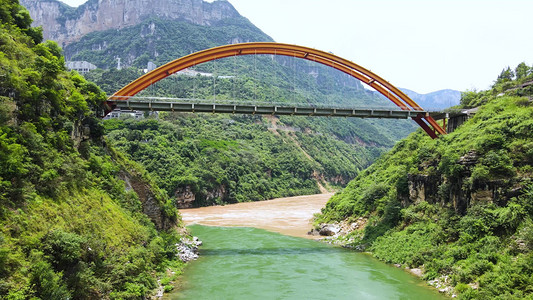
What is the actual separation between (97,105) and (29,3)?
557ft

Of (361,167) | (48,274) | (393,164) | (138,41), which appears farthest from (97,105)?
(138,41)

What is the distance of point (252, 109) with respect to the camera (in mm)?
25516

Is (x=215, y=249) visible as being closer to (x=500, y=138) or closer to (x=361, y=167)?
(x=500, y=138)

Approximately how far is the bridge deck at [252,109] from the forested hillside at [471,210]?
3.87 m

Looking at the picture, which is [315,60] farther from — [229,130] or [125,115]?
[229,130]

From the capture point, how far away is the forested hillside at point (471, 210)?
1432 cm

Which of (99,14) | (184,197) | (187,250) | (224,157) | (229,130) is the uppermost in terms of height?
(99,14)

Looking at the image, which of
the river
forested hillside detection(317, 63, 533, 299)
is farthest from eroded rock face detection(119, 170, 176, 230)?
forested hillside detection(317, 63, 533, 299)

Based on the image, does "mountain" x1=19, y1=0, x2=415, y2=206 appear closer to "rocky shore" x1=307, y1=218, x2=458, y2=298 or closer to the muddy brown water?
the muddy brown water

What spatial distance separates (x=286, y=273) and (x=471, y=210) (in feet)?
30.2

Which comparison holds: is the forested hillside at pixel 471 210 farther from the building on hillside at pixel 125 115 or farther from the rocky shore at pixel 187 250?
the building on hillside at pixel 125 115

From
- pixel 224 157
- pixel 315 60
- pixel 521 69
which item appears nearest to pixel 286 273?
pixel 315 60

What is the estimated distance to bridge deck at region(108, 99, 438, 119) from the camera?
23859mm

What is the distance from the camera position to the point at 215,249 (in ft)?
79.0
